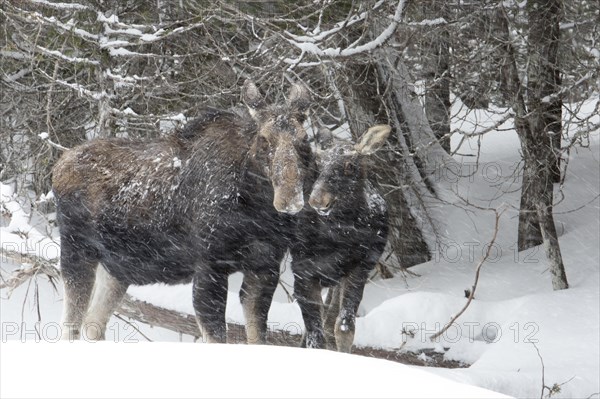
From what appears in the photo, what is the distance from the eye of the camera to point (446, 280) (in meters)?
12.2

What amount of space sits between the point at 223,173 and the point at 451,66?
619cm

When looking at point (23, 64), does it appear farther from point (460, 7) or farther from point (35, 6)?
point (460, 7)

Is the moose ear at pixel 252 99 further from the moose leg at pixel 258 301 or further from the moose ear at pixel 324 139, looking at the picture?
the moose leg at pixel 258 301

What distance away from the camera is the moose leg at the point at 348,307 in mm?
7328

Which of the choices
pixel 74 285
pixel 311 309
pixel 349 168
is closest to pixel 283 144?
pixel 349 168

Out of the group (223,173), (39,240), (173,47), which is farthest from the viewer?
(173,47)

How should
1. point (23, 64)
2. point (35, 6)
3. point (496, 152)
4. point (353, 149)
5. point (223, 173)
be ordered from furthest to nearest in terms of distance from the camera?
point (496, 152), point (23, 64), point (35, 6), point (353, 149), point (223, 173)

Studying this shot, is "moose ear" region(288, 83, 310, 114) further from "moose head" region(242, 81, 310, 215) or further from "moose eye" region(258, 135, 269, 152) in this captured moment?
"moose eye" region(258, 135, 269, 152)

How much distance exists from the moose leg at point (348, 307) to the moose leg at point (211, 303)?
1060 millimetres

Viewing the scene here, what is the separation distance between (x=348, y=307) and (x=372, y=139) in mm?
1362

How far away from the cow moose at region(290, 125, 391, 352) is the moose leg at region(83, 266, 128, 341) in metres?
1.45

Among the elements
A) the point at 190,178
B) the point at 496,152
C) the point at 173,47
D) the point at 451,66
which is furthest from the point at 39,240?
the point at 496,152

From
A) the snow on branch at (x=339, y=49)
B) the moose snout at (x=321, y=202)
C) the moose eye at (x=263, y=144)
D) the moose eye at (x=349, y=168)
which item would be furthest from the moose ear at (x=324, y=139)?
the snow on branch at (x=339, y=49)

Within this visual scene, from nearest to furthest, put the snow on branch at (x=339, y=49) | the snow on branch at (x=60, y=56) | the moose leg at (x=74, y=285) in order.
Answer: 1. the moose leg at (x=74, y=285)
2. the snow on branch at (x=339, y=49)
3. the snow on branch at (x=60, y=56)
